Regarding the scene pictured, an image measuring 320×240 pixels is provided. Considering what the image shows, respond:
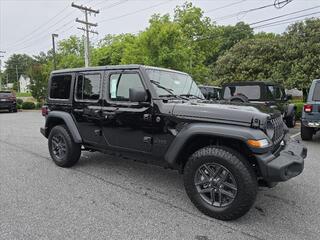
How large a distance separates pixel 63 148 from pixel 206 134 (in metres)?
3.16

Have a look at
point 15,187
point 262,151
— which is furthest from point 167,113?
point 15,187

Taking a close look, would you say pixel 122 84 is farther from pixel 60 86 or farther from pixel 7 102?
pixel 7 102

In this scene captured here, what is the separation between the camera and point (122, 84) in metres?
4.41

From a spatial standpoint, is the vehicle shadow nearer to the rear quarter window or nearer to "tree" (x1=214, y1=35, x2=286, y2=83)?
the rear quarter window

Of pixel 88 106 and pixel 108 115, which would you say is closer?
pixel 108 115

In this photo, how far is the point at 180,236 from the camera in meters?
2.98

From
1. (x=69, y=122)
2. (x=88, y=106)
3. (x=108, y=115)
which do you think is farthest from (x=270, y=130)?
(x=69, y=122)

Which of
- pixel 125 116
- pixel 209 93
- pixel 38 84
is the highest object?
pixel 38 84

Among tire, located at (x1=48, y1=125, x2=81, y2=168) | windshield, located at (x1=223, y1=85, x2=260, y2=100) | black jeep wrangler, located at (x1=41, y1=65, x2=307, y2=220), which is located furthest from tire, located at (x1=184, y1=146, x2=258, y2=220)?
windshield, located at (x1=223, y1=85, x2=260, y2=100)

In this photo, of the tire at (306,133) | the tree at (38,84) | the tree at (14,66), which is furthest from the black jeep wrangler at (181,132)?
the tree at (14,66)

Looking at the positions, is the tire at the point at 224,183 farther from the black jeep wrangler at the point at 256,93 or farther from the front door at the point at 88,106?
the black jeep wrangler at the point at 256,93

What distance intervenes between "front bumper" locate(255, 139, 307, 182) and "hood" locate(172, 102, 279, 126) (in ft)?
1.40

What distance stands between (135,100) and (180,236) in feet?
5.91

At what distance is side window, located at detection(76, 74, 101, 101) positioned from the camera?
476cm
